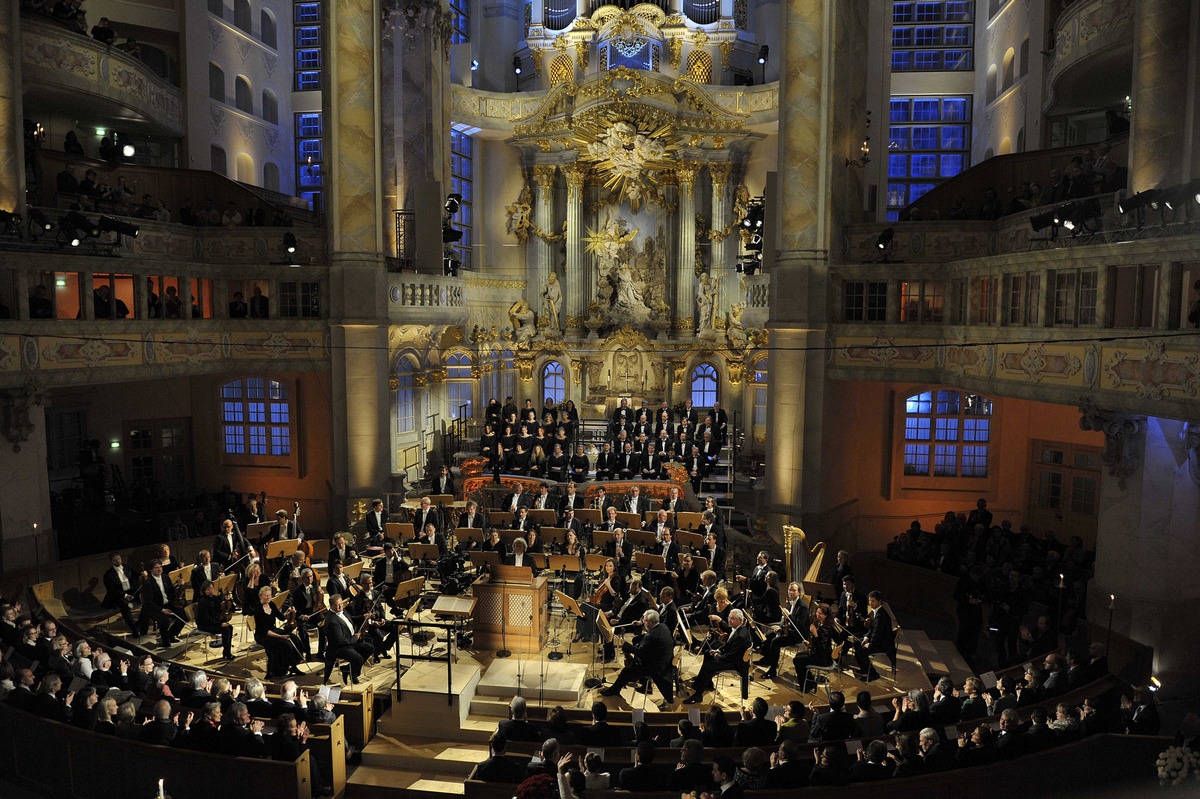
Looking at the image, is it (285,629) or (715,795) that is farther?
(285,629)

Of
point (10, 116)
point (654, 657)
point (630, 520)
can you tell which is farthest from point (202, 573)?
point (10, 116)

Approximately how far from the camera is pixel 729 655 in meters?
12.6

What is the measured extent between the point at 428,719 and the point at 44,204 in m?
15.9

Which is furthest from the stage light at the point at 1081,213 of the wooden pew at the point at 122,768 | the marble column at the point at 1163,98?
the wooden pew at the point at 122,768

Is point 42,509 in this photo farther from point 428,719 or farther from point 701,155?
point 701,155

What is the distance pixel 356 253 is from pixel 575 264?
10.8 m

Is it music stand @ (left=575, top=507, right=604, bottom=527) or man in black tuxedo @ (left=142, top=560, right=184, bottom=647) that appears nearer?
man in black tuxedo @ (left=142, top=560, right=184, bottom=647)

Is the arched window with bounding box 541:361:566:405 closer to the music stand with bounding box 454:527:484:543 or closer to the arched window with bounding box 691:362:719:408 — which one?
the arched window with bounding box 691:362:719:408

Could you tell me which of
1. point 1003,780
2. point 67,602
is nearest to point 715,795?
point 1003,780

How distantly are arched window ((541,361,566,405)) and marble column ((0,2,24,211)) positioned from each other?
16705 mm

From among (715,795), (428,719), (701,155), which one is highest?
(701,155)

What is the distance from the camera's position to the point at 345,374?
21.7m

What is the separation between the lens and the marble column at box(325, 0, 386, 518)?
69.9 feet

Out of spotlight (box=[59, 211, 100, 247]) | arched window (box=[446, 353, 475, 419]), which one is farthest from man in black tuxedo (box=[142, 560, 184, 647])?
arched window (box=[446, 353, 475, 419])
